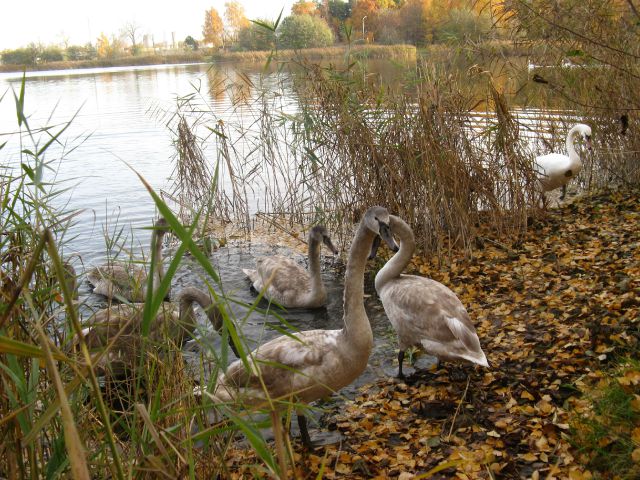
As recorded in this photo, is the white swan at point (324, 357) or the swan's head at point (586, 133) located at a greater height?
the swan's head at point (586, 133)

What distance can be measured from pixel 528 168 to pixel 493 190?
1.93 ft

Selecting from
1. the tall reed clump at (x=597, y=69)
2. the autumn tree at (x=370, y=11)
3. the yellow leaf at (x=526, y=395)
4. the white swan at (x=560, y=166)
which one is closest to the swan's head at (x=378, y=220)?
the yellow leaf at (x=526, y=395)

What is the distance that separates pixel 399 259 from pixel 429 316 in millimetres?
881

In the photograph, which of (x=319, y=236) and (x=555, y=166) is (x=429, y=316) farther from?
→ (x=555, y=166)

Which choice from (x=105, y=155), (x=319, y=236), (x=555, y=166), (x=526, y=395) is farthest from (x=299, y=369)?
(x=105, y=155)

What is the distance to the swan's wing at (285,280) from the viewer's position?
736 centimetres

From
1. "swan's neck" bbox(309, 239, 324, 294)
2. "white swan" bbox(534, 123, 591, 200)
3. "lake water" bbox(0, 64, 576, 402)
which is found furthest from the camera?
"white swan" bbox(534, 123, 591, 200)

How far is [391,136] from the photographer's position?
298 inches

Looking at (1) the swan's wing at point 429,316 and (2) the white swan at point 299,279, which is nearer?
(1) the swan's wing at point 429,316

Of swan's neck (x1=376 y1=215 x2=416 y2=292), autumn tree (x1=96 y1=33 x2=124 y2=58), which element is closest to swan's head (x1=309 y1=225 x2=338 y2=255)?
swan's neck (x1=376 y1=215 x2=416 y2=292)

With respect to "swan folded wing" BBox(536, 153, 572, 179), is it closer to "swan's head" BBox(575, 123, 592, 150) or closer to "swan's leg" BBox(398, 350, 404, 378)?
"swan's head" BBox(575, 123, 592, 150)

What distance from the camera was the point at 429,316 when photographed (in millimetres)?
5117

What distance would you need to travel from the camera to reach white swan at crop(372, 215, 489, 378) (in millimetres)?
4891

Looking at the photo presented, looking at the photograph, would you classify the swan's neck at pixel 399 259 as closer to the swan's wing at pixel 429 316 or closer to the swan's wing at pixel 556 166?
the swan's wing at pixel 429 316
